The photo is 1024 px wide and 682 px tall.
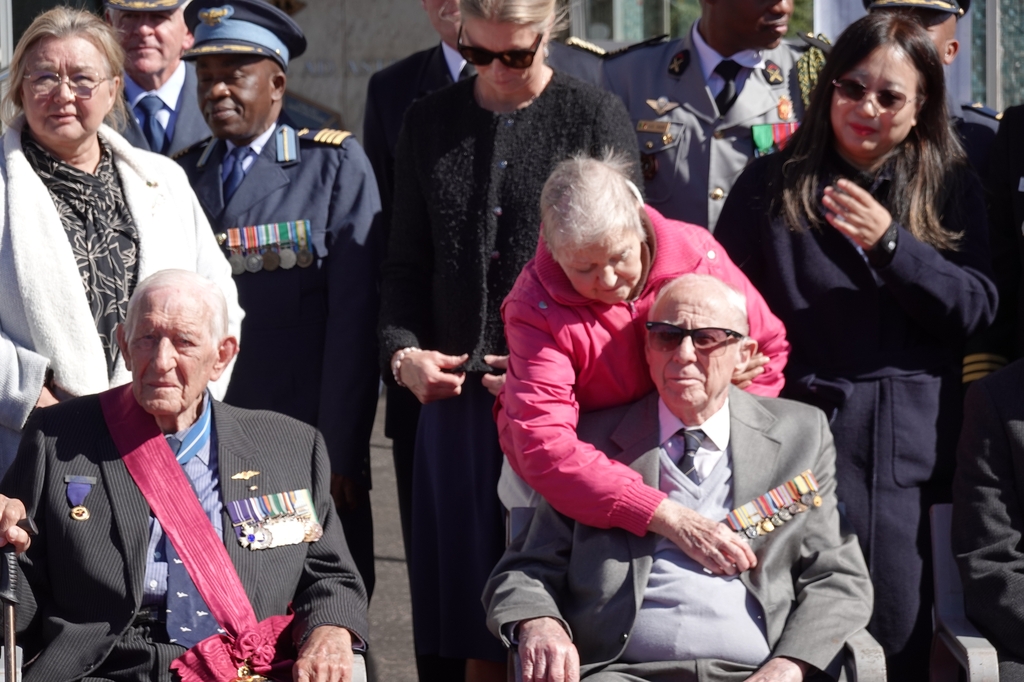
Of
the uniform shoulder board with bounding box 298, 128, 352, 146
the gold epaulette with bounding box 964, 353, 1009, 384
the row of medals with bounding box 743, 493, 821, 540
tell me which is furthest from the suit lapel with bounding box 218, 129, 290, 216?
the gold epaulette with bounding box 964, 353, 1009, 384

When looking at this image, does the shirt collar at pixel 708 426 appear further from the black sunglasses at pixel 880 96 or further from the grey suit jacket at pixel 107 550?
the black sunglasses at pixel 880 96

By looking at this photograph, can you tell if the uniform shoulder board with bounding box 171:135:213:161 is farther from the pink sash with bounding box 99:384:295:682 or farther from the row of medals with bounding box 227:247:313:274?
the pink sash with bounding box 99:384:295:682

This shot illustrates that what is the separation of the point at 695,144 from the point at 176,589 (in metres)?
2.02

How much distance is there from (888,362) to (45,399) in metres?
2.26

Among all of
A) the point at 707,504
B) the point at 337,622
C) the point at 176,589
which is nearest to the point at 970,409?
the point at 707,504

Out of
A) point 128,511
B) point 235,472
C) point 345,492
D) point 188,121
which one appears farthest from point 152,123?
point 128,511

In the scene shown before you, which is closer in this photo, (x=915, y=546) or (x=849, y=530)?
(x=849, y=530)

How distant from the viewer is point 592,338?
3.57 m

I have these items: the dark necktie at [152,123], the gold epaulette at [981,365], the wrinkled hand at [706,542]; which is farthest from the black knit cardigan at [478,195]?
the dark necktie at [152,123]

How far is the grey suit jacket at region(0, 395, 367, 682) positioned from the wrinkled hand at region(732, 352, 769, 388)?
3.58ft

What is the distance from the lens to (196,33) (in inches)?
184

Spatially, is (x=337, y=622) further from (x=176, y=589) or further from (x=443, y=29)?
(x=443, y=29)

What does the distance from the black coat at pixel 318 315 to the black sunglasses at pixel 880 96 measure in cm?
151

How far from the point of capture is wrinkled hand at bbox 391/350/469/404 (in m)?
3.99
